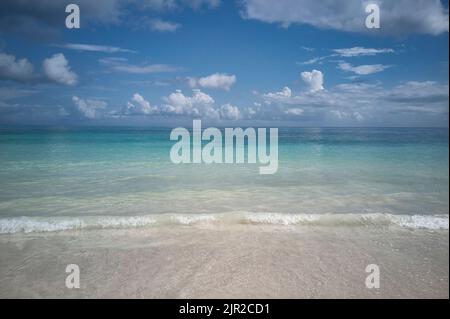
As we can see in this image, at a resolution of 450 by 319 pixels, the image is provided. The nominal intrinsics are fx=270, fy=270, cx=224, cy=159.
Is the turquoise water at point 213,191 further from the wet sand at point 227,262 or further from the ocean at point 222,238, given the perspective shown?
the wet sand at point 227,262

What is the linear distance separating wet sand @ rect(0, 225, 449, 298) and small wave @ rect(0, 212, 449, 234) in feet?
0.85

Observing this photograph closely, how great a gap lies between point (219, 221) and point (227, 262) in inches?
72.4

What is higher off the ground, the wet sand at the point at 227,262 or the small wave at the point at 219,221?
the small wave at the point at 219,221

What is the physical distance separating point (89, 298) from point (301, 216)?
14.6ft

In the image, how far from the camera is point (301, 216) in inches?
242

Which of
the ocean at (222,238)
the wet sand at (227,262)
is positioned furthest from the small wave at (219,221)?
the wet sand at (227,262)

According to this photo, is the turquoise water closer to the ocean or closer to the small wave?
the ocean

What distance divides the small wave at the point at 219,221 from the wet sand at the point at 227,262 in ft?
0.85

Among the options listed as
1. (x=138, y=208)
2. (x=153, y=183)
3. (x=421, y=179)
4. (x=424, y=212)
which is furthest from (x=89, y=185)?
(x=421, y=179)

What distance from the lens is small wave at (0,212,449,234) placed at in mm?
5625

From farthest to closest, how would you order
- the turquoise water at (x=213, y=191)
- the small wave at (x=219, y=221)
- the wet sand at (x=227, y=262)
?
the turquoise water at (x=213, y=191), the small wave at (x=219, y=221), the wet sand at (x=227, y=262)

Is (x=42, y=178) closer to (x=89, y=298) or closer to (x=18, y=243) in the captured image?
(x=18, y=243)

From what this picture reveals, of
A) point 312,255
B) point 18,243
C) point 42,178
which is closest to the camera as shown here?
point 312,255

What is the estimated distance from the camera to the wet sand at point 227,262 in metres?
3.48
